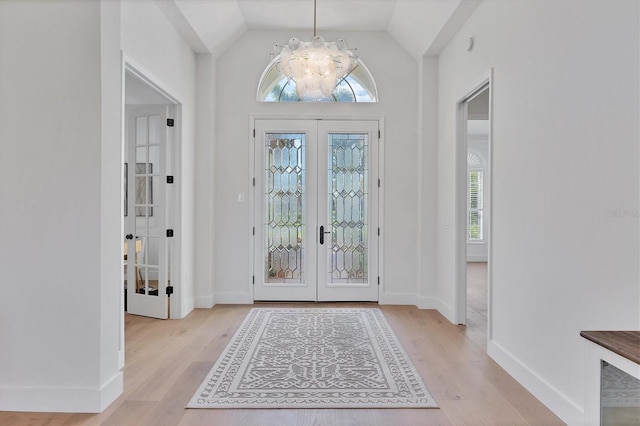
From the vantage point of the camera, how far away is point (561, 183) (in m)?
2.35

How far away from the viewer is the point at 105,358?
243 centimetres

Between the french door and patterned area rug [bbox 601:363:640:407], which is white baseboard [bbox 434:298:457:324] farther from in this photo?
patterned area rug [bbox 601:363:640:407]

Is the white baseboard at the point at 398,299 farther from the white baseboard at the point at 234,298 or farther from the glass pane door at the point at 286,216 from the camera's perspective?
the white baseboard at the point at 234,298

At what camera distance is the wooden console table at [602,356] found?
1330mm

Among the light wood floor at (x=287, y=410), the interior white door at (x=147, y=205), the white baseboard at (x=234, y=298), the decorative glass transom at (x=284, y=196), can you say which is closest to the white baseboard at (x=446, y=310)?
the light wood floor at (x=287, y=410)

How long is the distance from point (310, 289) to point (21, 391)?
3.26m

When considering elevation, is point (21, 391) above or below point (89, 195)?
below

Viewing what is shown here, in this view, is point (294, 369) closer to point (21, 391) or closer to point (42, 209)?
point (21, 391)

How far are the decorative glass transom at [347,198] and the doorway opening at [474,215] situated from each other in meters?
1.27

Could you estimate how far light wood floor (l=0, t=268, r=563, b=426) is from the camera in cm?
230

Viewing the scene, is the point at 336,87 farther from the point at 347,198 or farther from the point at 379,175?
the point at 347,198

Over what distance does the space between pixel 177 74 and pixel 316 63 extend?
5.44 feet

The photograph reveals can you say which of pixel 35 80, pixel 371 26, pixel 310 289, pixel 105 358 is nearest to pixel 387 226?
pixel 310 289

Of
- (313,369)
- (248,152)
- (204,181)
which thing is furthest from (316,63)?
(313,369)
